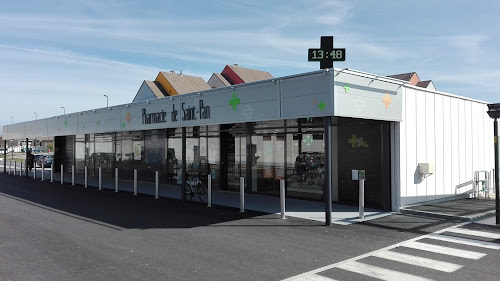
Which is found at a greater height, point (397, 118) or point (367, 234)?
point (397, 118)

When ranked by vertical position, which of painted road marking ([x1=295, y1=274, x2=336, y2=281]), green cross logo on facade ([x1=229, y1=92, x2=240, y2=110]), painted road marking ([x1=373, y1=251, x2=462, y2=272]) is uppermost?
green cross logo on facade ([x1=229, y1=92, x2=240, y2=110])

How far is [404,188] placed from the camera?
1123 centimetres

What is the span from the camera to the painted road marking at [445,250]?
6.83 m

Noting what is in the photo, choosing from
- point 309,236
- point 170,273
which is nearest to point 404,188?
point 309,236

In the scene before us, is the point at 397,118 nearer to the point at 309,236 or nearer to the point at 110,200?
the point at 309,236

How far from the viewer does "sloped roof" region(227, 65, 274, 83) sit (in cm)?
5829

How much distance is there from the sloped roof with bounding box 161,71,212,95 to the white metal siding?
1747 inches

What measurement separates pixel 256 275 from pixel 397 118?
6918 millimetres

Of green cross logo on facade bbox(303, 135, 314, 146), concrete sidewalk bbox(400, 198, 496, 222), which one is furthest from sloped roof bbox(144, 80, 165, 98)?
concrete sidewalk bbox(400, 198, 496, 222)

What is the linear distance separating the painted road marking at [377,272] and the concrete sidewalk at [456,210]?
4.86 meters

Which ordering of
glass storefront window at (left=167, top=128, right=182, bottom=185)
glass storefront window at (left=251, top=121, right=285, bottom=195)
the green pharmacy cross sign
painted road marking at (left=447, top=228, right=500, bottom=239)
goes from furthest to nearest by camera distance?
glass storefront window at (left=167, top=128, right=182, bottom=185) < glass storefront window at (left=251, top=121, right=285, bottom=195) < the green pharmacy cross sign < painted road marking at (left=447, top=228, right=500, bottom=239)

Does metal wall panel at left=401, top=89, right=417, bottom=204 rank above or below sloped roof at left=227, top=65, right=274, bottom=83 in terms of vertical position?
below

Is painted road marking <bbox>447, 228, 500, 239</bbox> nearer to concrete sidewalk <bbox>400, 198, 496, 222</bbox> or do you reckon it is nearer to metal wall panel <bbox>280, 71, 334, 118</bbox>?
concrete sidewalk <bbox>400, 198, 496, 222</bbox>

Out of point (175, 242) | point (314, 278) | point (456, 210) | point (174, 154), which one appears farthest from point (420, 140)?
point (174, 154)
